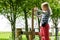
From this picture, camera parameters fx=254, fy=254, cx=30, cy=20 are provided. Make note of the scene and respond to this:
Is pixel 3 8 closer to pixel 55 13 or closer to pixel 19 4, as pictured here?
pixel 19 4

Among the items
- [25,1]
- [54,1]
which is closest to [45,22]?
[25,1]

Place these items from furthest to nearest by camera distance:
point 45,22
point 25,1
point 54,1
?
point 54,1 < point 25,1 < point 45,22

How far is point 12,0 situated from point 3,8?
734mm

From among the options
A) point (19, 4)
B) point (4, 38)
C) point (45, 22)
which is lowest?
point (4, 38)

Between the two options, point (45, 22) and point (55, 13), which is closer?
point (45, 22)

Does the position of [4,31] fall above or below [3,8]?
below

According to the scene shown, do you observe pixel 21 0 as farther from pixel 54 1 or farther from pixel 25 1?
pixel 54 1

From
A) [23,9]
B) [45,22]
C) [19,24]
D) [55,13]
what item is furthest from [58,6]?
[45,22]

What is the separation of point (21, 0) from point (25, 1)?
0.21 metres

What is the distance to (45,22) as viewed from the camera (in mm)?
5207

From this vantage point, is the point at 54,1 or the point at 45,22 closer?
the point at 45,22

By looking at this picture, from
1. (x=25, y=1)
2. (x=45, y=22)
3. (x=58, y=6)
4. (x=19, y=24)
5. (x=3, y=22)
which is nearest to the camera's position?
(x=45, y=22)

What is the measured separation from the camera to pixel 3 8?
12016mm

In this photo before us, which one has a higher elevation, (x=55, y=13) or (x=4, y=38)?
→ (x=55, y=13)
